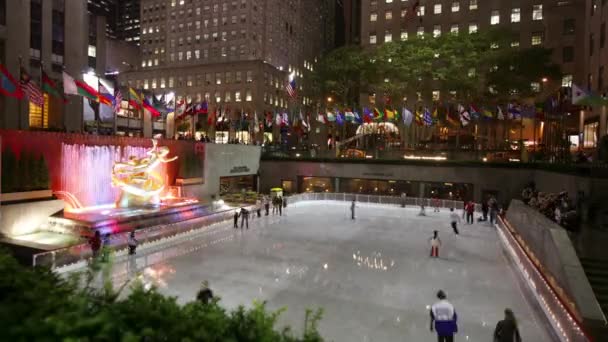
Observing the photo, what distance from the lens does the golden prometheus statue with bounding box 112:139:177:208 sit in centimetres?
2544

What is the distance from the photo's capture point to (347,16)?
121875mm

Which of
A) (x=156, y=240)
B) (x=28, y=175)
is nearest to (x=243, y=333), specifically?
(x=156, y=240)

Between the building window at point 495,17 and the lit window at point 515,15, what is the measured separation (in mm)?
1732

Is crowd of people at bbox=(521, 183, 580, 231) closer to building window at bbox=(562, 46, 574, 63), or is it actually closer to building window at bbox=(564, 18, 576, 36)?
building window at bbox=(562, 46, 574, 63)

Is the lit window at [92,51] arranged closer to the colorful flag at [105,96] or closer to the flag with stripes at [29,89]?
the colorful flag at [105,96]

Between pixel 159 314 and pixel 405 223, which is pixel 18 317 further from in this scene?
pixel 405 223

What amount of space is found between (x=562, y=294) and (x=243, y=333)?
1045cm

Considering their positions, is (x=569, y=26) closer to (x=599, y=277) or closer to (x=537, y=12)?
(x=537, y=12)

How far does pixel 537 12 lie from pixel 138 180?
54.8 meters

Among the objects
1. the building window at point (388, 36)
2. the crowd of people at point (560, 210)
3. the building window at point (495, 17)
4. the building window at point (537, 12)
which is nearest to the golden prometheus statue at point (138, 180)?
the crowd of people at point (560, 210)

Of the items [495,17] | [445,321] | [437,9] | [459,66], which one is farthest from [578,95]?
[437,9]

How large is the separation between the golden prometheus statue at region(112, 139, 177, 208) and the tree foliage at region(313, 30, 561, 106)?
28731mm

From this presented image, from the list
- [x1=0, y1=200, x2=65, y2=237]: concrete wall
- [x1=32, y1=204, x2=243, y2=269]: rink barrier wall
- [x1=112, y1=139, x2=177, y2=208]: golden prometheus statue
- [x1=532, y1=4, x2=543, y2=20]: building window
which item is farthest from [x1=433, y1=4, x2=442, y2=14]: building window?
[x1=0, y1=200, x2=65, y2=237]: concrete wall

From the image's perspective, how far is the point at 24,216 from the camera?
2061 centimetres
